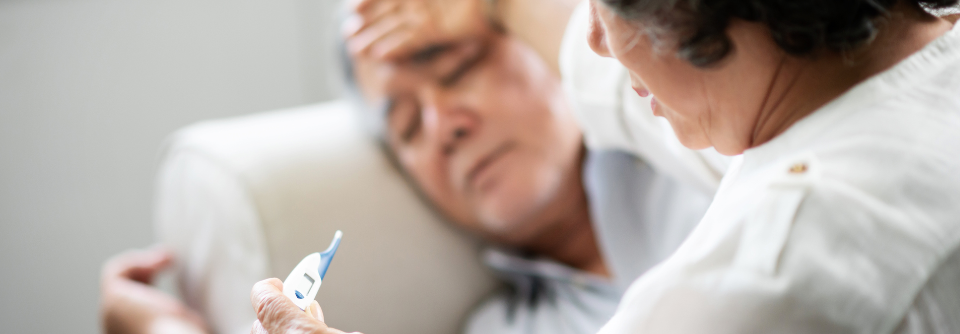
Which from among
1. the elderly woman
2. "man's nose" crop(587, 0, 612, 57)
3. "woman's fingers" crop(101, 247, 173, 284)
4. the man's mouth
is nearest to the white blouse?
the elderly woman

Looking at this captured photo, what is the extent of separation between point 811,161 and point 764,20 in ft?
0.23

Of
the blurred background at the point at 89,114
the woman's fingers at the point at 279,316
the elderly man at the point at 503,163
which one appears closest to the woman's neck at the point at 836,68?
the woman's fingers at the point at 279,316

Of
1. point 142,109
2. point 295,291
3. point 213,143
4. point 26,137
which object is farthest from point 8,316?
point 295,291

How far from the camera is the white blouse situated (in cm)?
27

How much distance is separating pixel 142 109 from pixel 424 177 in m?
0.75

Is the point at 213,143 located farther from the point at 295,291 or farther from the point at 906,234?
the point at 906,234

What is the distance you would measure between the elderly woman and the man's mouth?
0.57 m

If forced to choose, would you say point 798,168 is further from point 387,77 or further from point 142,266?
point 142,266

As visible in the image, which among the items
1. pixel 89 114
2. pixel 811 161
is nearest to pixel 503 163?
pixel 811 161

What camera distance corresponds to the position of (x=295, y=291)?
1.33 feet

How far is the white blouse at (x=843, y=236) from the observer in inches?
10.8

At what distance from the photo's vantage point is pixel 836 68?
33 centimetres

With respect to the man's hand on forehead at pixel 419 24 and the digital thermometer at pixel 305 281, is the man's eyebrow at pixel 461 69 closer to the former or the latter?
the man's hand on forehead at pixel 419 24

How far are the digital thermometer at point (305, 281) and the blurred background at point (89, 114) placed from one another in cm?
69
